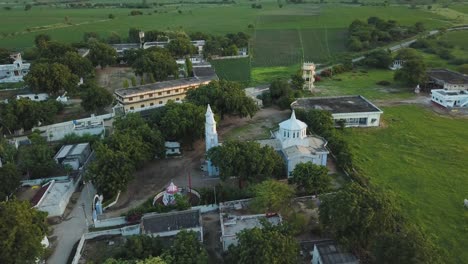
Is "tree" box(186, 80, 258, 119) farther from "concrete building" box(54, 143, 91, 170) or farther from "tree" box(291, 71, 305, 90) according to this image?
"tree" box(291, 71, 305, 90)

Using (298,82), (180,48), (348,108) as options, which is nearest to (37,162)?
(348,108)

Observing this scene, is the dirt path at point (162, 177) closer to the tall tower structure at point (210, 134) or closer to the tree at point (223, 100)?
the tall tower structure at point (210, 134)

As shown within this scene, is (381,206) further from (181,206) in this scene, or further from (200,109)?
(200,109)

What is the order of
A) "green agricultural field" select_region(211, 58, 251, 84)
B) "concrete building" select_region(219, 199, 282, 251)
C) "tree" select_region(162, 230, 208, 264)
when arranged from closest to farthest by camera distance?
"tree" select_region(162, 230, 208, 264) → "concrete building" select_region(219, 199, 282, 251) → "green agricultural field" select_region(211, 58, 251, 84)

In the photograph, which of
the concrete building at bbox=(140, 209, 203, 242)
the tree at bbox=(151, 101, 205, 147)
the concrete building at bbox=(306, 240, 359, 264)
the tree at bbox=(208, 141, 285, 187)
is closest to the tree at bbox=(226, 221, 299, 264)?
the concrete building at bbox=(306, 240, 359, 264)

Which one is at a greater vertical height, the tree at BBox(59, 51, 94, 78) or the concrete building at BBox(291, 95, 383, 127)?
the tree at BBox(59, 51, 94, 78)

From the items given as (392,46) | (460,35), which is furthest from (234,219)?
(460,35)

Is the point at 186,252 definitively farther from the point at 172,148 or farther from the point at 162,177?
the point at 172,148

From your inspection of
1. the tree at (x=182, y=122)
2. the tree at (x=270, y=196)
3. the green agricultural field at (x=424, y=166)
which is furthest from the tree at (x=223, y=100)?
the tree at (x=270, y=196)
